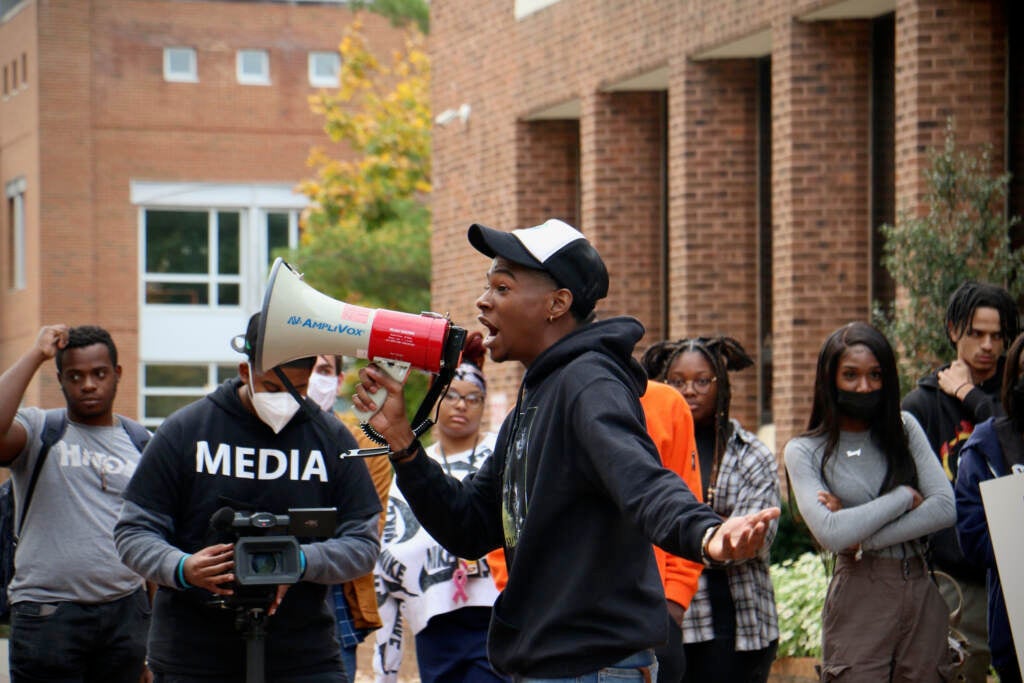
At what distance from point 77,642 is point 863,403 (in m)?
3.31

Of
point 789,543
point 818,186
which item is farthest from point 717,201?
point 789,543

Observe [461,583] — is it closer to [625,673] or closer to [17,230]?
[625,673]

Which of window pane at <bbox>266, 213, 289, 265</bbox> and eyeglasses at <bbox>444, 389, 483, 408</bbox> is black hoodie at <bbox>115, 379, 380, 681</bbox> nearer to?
eyeglasses at <bbox>444, 389, 483, 408</bbox>

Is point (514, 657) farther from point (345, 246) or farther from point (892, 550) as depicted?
point (345, 246)

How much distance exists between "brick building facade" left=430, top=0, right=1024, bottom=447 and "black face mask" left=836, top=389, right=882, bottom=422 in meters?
5.82

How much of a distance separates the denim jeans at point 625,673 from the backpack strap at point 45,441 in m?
3.47

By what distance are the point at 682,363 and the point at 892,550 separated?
4.25 ft

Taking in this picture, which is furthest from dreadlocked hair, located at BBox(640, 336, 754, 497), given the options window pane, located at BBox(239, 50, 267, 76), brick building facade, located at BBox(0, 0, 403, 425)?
window pane, located at BBox(239, 50, 267, 76)

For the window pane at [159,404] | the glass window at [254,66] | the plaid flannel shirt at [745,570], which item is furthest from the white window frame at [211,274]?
the plaid flannel shirt at [745,570]

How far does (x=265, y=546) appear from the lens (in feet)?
18.0

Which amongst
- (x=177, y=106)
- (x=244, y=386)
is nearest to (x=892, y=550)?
(x=244, y=386)

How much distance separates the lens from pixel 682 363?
24.4 feet

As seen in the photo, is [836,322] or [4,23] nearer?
[836,322]

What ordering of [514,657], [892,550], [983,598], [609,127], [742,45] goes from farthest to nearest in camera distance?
[609,127], [742,45], [983,598], [892,550], [514,657]
